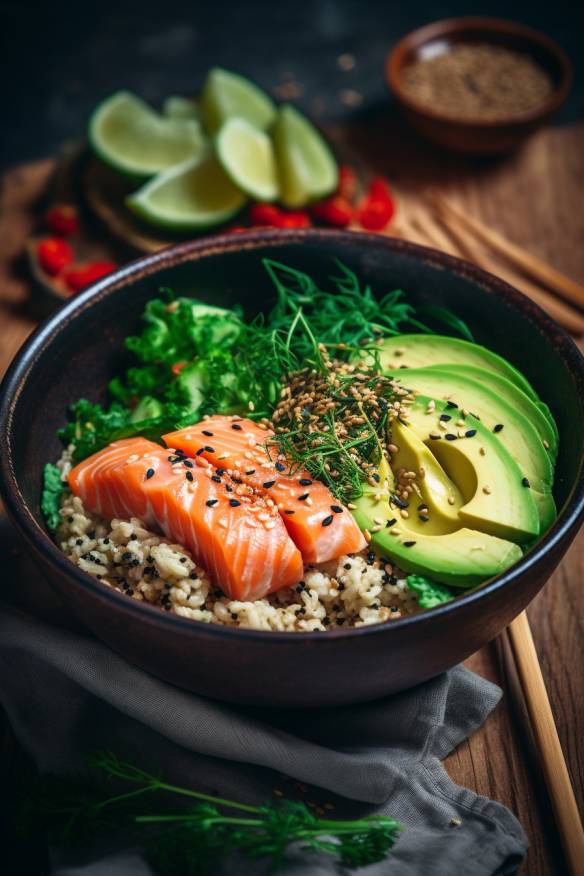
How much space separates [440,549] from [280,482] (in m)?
0.52

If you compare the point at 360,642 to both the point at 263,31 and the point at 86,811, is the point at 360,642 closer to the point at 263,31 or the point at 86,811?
the point at 86,811

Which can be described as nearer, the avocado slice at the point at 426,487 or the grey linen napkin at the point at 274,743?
the grey linen napkin at the point at 274,743

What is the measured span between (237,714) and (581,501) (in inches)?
44.6

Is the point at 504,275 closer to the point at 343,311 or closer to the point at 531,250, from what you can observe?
the point at 531,250

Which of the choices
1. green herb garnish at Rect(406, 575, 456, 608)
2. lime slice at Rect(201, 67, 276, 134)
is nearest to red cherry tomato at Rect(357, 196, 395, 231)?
lime slice at Rect(201, 67, 276, 134)

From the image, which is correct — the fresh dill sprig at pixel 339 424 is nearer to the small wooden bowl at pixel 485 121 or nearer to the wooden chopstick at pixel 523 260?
the wooden chopstick at pixel 523 260

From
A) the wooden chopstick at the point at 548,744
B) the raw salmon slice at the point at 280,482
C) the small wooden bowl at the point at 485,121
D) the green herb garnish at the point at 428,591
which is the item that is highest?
the small wooden bowl at the point at 485,121

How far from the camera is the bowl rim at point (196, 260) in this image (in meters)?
2.16

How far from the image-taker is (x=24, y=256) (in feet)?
14.8

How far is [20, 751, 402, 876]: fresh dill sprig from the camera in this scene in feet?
7.44

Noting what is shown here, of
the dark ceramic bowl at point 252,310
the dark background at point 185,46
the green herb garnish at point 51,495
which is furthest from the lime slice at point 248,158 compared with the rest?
the green herb garnish at point 51,495

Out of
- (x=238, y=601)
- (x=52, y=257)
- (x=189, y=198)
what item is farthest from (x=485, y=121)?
(x=238, y=601)

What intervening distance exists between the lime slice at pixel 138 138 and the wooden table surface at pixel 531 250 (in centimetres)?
46

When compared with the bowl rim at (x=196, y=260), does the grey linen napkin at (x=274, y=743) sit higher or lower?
lower
